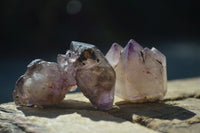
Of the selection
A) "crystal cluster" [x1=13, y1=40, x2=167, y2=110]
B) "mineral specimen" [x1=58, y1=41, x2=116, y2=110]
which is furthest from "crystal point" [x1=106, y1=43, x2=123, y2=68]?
"mineral specimen" [x1=58, y1=41, x2=116, y2=110]

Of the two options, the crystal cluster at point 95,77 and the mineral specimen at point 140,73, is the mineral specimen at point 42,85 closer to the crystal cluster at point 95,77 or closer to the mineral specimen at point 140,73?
the crystal cluster at point 95,77

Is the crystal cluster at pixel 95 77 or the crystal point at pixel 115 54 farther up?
the crystal point at pixel 115 54

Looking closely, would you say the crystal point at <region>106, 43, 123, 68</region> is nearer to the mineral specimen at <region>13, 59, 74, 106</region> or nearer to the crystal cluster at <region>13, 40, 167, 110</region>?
the crystal cluster at <region>13, 40, 167, 110</region>

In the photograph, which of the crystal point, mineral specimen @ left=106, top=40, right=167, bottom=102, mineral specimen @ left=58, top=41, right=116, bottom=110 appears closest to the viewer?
mineral specimen @ left=58, top=41, right=116, bottom=110

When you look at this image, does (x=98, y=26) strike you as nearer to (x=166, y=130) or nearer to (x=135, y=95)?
(x=135, y=95)

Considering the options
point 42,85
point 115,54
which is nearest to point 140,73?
point 115,54

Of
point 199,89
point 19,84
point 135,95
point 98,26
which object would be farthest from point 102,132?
point 98,26

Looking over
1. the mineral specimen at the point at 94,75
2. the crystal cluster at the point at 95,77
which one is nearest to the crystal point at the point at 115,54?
the crystal cluster at the point at 95,77
